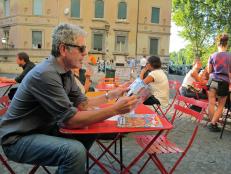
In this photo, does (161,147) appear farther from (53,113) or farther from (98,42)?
(98,42)

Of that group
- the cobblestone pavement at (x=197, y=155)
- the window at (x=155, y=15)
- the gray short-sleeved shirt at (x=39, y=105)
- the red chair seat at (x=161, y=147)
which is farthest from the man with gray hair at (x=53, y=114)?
the window at (x=155, y=15)

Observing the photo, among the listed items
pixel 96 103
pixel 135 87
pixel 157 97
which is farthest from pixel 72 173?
pixel 157 97

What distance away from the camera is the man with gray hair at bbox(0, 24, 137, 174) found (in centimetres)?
244

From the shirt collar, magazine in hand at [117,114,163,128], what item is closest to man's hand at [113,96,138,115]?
magazine in hand at [117,114,163,128]

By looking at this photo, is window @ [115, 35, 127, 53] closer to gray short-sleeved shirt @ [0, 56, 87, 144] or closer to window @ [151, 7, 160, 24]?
window @ [151, 7, 160, 24]

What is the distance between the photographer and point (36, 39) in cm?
3822

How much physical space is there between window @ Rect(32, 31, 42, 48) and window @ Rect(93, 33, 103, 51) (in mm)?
6330

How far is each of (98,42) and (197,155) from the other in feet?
117

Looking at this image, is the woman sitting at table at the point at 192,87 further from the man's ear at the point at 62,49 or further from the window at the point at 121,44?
the window at the point at 121,44

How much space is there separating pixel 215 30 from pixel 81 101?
36194 millimetres

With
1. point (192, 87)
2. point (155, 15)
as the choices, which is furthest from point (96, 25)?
point (192, 87)

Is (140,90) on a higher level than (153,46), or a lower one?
lower

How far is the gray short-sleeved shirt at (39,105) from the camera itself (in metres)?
2.45

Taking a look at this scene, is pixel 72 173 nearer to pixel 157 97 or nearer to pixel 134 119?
pixel 134 119
